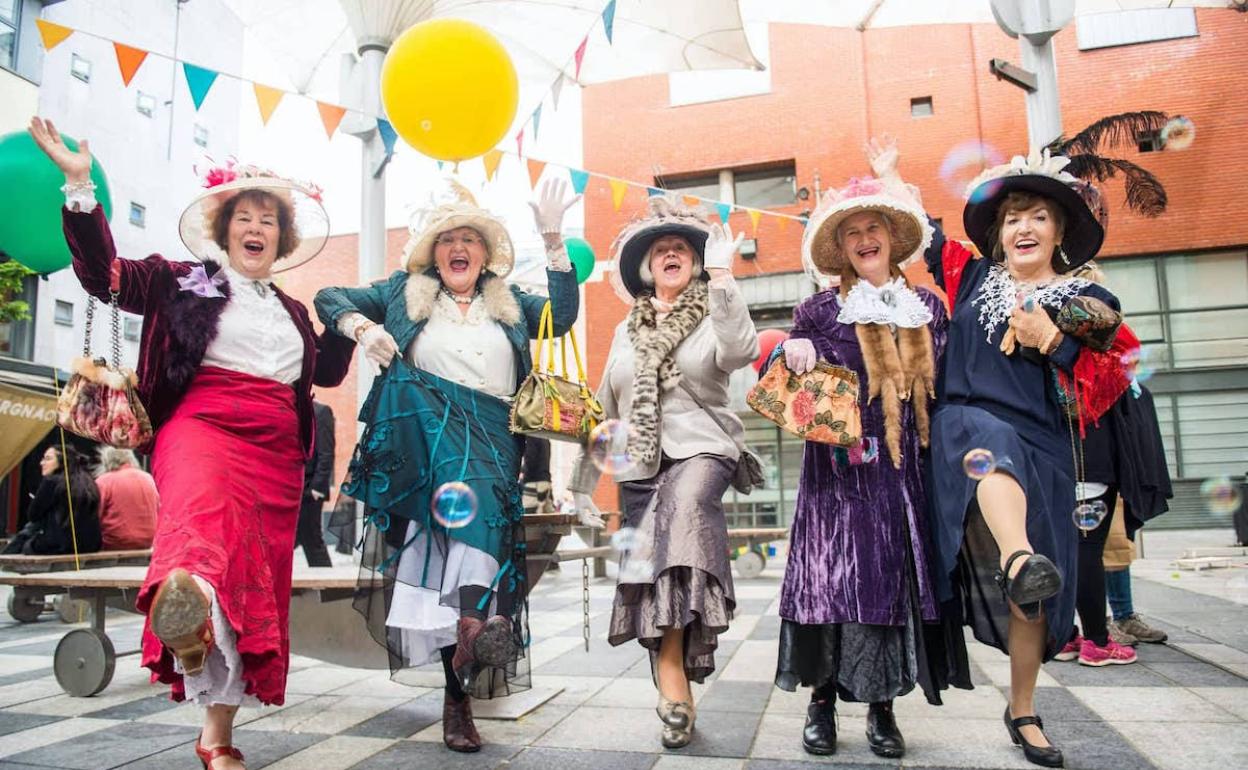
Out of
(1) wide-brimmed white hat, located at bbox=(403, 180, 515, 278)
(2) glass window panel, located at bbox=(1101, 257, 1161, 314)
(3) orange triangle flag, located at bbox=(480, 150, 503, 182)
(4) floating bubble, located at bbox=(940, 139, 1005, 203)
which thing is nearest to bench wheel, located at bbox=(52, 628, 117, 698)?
(1) wide-brimmed white hat, located at bbox=(403, 180, 515, 278)

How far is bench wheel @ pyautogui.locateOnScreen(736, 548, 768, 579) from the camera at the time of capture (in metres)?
9.09

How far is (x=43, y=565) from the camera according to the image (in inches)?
230

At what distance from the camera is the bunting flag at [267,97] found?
6180 mm

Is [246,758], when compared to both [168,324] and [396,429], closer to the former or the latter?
[396,429]

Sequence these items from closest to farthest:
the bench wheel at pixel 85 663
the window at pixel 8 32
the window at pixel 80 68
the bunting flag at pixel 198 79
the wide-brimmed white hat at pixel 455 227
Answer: the wide-brimmed white hat at pixel 455 227 → the bench wheel at pixel 85 663 → the bunting flag at pixel 198 79 → the window at pixel 8 32 → the window at pixel 80 68

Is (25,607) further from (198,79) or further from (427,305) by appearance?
(427,305)

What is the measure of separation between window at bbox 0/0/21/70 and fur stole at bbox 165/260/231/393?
13.6 m

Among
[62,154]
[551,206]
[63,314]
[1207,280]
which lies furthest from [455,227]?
[1207,280]

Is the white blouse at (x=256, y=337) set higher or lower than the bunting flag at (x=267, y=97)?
lower

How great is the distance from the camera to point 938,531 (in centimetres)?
258

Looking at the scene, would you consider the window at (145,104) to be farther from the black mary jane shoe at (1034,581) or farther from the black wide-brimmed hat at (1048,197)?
the black mary jane shoe at (1034,581)

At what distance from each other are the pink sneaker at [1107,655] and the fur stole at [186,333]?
3740mm

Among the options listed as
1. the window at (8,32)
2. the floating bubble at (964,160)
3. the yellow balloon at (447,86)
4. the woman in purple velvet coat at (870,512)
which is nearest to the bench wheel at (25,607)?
the yellow balloon at (447,86)

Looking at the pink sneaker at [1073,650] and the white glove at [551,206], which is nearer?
the white glove at [551,206]
